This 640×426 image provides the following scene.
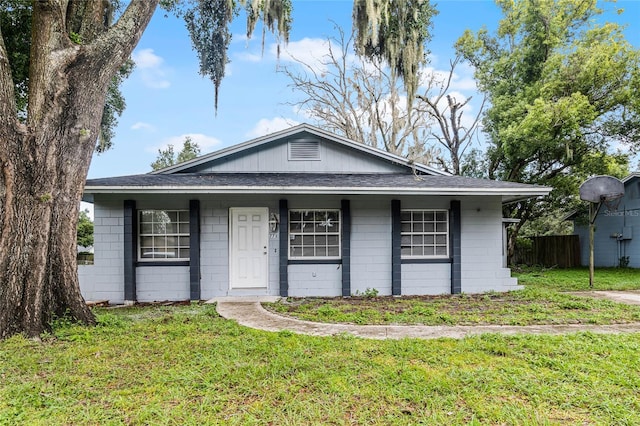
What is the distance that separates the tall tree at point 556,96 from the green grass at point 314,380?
10080 millimetres

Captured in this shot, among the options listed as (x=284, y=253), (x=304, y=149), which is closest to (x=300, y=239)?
(x=284, y=253)

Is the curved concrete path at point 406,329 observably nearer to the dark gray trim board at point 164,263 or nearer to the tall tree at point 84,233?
the dark gray trim board at point 164,263

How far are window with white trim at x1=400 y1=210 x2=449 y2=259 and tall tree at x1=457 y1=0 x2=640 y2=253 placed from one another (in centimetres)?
655

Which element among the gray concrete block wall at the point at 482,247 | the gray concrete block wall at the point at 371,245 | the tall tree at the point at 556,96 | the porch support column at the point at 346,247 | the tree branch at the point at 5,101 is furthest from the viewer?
the tall tree at the point at 556,96

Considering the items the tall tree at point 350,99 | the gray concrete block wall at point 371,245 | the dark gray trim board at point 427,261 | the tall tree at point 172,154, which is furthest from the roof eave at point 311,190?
the tall tree at point 172,154

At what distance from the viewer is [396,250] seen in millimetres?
8016

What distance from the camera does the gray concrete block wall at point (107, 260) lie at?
7.63m

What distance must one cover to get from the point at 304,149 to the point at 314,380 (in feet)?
22.3

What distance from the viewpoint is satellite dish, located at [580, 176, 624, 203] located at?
28.2ft

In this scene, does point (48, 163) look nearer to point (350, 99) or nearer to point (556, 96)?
point (556, 96)

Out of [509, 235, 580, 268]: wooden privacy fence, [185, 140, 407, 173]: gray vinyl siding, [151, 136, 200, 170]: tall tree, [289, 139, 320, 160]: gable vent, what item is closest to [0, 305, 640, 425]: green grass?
[185, 140, 407, 173]: gray vinyl siding

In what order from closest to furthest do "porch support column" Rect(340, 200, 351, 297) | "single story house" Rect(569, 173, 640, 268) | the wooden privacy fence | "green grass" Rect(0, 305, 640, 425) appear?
"green grass" Rect(0, 305, 640, 425)
"porch support column" Rect(340, 200, 351, 297)
"single story house" Rect(569, 173, 640, 268)
the wooden privacy fence

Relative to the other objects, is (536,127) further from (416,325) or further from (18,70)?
(18,70)

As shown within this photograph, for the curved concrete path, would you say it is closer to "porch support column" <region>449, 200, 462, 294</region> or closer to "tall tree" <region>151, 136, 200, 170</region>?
"porch support column" <region>449, 200, 462, 294</region>
